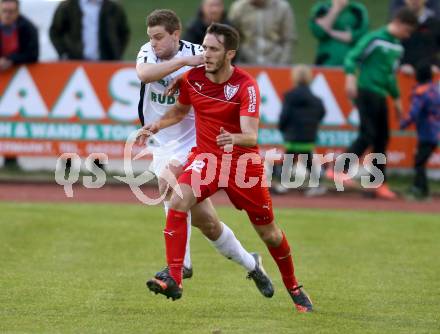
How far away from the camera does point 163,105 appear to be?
891cm

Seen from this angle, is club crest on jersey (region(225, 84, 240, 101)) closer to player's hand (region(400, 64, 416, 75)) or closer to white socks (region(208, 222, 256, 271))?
white socks (region(208, 222, 256, 271))

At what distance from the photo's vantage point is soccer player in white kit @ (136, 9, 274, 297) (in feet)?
27.2

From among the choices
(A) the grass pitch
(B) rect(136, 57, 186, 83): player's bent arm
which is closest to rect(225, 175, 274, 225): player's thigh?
(A) the grass pitch

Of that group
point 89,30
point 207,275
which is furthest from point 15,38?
point 207,275

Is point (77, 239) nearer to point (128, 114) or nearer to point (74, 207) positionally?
point (74, 207)

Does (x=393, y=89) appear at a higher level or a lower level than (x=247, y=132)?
lower

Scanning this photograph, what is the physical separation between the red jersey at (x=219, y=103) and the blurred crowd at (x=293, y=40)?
7188 millimetres

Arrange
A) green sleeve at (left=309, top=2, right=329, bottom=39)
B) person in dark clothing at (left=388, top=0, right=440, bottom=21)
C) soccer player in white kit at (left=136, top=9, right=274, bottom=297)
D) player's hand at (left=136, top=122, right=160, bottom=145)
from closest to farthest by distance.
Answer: player's hand at (left=136, top=122, right=160, bottom=145), soccer player in white kit at (left=136, top=9, right=274, bottom=297), green sleeve at (left=309, top=2, right=329, bottom=39), person in dark clothing at (left=388, top=0, right=440, bottom=21)

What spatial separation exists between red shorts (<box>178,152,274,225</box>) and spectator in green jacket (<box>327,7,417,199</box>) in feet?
24.0

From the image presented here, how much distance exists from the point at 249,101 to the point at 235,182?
57 centimetres

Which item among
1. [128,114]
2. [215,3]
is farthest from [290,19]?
[128,114]

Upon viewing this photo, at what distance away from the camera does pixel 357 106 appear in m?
15.3

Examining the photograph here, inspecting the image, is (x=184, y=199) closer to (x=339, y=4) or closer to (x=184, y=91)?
(x=184, y=91)

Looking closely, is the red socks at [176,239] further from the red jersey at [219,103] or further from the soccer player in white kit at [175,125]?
the red jersey at [219,103]
